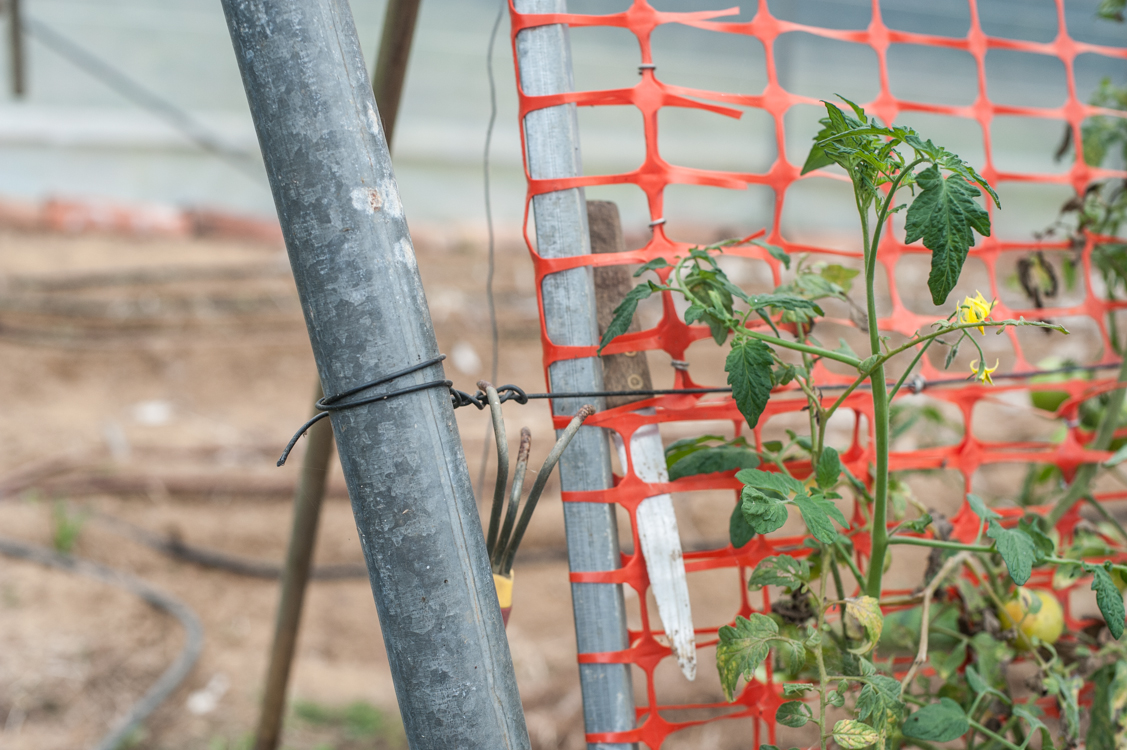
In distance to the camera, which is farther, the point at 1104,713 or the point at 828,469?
the point at 1104,713

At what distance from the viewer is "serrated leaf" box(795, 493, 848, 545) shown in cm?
84

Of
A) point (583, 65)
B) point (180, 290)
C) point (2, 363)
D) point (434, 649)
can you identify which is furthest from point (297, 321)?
point (434, 649)

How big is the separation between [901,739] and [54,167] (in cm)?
687

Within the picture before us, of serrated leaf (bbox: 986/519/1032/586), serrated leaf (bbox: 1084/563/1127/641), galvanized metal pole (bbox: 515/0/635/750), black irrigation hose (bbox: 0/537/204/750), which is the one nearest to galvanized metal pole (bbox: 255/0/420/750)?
galvanized metal pole (bbox: 515/0/635/750)

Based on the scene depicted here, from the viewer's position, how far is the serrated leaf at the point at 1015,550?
2.87 feet

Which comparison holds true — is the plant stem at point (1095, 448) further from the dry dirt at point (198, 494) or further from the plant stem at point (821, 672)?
the dry dirt at point (198, 494)

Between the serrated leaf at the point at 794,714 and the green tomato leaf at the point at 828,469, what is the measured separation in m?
0.26

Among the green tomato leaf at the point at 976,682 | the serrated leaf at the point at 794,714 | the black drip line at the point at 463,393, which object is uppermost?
the black drip line at the point at 463,393

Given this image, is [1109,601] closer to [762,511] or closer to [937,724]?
[937,724]

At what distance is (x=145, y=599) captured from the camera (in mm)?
2592

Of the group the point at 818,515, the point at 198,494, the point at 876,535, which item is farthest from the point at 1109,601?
the point at 198,494

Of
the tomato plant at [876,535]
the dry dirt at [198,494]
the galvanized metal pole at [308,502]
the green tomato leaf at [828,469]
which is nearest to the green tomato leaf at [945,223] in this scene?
the tomato plant at [876,535]

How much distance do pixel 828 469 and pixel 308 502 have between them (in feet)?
3.27

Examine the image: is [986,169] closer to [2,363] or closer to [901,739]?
[901,739]
